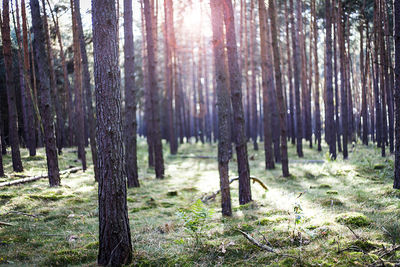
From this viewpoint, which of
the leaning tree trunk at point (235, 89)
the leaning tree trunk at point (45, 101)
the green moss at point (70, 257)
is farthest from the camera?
the leaning tree trunk at point (45, 101)

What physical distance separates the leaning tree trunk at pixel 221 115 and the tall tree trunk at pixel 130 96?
15.9 ft

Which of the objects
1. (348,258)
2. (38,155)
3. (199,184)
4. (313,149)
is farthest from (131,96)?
(313,149)

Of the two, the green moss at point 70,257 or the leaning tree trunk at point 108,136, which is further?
the green moss at point 70,257

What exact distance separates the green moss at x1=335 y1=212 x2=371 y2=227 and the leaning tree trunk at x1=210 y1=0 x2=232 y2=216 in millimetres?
2203

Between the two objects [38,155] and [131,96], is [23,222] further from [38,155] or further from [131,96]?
[38,155]

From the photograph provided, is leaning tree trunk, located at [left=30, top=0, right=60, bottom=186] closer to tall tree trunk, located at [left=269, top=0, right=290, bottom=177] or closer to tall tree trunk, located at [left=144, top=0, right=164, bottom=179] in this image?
tall tree trunk, located at [left=144, top=0, right=164, bottom=179]

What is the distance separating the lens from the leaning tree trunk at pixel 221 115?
6645mm

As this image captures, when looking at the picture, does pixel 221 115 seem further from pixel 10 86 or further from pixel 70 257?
pixel 10 86

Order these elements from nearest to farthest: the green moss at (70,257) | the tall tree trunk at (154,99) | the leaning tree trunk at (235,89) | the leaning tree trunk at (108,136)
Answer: the leaning tree trunk at (108,136), the green moss at (70,257), the leaning tree trunk at (235,89), the tall tree trunk at (154,99)

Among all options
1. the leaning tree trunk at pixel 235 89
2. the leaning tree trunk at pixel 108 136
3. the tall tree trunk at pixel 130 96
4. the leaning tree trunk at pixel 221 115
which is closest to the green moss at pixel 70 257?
the leaning tree trunk at pixel 108 136

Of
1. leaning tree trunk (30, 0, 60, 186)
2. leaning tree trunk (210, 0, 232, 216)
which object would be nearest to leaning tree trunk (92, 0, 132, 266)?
leaning tree trunk (210, 0, 232, 216)

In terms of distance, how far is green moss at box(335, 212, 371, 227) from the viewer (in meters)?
5.16

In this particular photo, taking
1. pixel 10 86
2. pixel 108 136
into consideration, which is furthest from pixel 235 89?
pixel 10 86

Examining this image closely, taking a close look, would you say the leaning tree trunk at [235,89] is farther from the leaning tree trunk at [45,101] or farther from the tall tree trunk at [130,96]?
the leaning tree trunk at [45,101]
